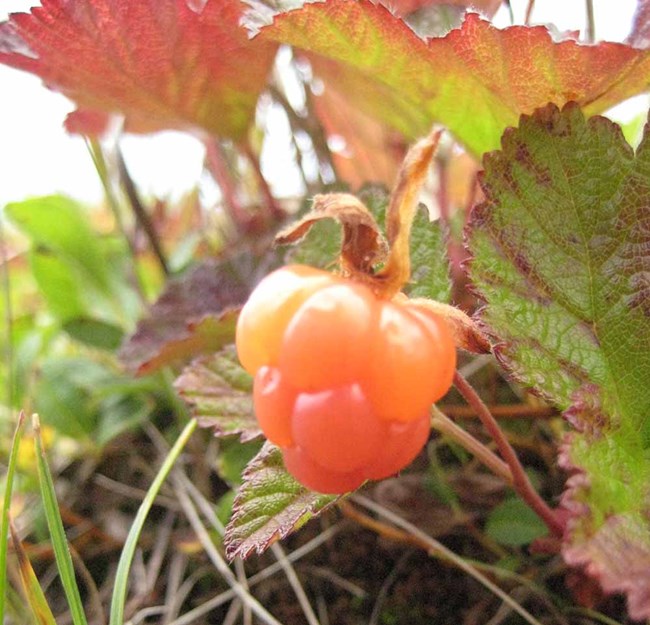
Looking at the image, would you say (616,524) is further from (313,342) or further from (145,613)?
(145,613)

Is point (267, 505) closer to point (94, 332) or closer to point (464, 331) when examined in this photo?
point (464, 331)

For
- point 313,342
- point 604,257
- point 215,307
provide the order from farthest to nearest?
point 215,307, point 604,257, point 313,342

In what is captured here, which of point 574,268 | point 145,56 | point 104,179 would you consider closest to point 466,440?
point 574,268

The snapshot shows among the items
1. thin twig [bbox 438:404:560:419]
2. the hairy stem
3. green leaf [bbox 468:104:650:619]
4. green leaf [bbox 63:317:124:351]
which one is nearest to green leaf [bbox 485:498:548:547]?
thin twig [bbox 438:404:560:419]

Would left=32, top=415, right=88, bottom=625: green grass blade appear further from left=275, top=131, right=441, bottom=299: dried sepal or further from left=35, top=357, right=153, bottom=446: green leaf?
left=35, top=357, right=153, bottom=446: green leaf

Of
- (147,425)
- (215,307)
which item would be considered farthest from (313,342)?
(147,425)
